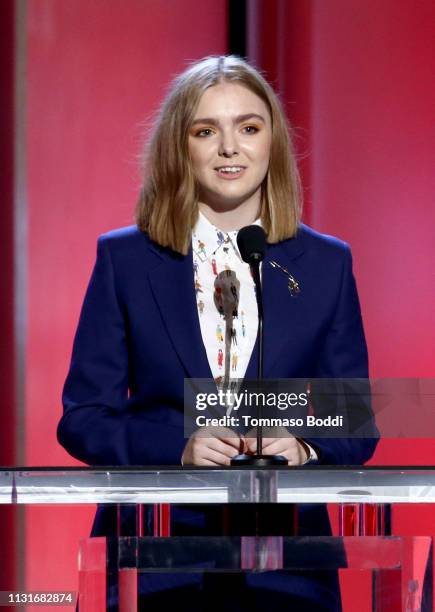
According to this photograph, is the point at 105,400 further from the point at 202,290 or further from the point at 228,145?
the point at 228,145

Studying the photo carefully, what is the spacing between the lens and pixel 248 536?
4.18 feet

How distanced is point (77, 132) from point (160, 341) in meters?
1.03

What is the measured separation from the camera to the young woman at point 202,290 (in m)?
1.76

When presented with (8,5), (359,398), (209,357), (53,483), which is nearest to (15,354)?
(8,5)

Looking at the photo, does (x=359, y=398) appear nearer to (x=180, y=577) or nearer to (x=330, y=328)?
(x=330, y=328)

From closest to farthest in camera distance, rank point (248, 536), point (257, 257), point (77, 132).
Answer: point (248, 536), point (257, 257), point (77, 132)

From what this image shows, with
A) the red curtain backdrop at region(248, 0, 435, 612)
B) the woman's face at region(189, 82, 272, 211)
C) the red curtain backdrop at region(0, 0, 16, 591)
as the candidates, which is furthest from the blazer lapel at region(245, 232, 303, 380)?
the red curtain backdrop at region(0, 0, 16, 591)

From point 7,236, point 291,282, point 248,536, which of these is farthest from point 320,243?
point 7,236

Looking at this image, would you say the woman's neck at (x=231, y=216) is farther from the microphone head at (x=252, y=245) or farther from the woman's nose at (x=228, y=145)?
the microphone head at (x=252, y=245)

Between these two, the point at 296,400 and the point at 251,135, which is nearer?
the point at 296,400

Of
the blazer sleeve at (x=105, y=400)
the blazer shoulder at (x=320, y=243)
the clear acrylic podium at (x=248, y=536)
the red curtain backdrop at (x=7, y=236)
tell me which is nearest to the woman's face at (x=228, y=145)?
the blazer shoulder at (x=320, y=243)

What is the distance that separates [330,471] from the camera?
1295 mm

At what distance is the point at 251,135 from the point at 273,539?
2.87 feet

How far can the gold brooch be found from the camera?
1856mm
